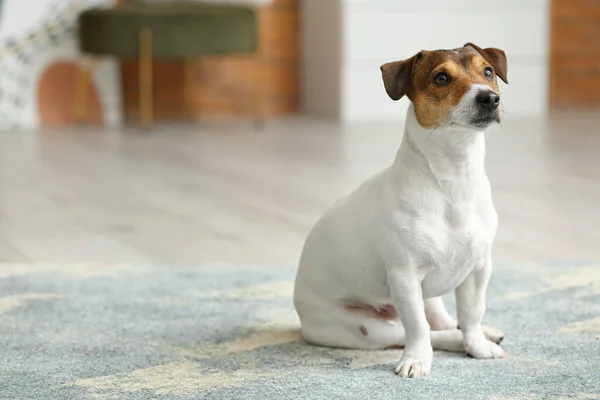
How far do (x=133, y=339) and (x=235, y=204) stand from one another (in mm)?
1557

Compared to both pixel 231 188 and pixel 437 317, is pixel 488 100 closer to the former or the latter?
pixel 437 317

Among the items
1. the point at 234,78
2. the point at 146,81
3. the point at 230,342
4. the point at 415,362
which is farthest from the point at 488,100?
the point at 234,78

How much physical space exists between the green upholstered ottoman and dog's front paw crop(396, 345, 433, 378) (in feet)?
12.6

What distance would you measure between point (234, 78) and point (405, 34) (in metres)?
1.03

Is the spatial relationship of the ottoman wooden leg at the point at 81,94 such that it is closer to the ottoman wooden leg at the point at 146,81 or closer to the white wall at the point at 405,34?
the ottoman wooden leg at the point at 146,81

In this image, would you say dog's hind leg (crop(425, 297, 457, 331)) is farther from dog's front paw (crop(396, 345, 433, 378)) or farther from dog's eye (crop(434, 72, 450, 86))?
dog's eye (crop(434, 72, 450, 86))

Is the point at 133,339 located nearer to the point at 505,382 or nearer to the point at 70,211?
the point at 505,382

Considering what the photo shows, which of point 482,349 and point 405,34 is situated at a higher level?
point 405,34

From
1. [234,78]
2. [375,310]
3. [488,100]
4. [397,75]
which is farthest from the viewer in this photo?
[234,78]

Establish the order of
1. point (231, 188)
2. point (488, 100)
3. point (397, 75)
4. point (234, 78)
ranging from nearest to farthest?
point (488, 100)
point (397, 75)
point (231, 188)
point (234, 78)

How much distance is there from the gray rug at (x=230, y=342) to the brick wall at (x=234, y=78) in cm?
364

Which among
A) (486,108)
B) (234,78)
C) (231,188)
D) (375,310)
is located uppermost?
(486,108)

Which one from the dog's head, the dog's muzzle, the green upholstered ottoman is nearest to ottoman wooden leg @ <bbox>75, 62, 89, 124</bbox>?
the green upholstered ottoman

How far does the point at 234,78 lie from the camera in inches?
242
